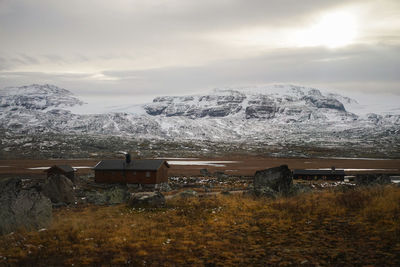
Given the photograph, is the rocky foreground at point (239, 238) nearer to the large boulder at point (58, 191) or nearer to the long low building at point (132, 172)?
the large boulder at point (58, 191)

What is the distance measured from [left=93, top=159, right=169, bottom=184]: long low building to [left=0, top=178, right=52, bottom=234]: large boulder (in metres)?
41.2

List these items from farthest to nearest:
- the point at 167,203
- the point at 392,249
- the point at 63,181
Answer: the point at 63,181 < the point at 167,203 < the point at 392,249

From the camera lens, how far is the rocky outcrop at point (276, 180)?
30250 millimetres

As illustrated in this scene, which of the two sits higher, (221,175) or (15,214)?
(15,214)

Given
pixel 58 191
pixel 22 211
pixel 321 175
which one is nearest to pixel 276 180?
pixel 22 211

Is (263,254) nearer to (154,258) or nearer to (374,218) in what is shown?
(154,258)

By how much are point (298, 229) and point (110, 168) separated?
51.3 meters

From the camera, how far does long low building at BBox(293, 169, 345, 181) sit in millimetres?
68887

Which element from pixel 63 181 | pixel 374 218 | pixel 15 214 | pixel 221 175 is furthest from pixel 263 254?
pixel 221 175

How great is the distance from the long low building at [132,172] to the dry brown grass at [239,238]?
39.9 meters

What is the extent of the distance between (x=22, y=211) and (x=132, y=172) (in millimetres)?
43400

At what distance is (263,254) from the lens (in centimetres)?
1303

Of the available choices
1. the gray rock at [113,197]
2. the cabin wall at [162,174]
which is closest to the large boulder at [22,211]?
the gray rock at [113,197]

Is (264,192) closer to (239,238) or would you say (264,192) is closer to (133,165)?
(239,238)
